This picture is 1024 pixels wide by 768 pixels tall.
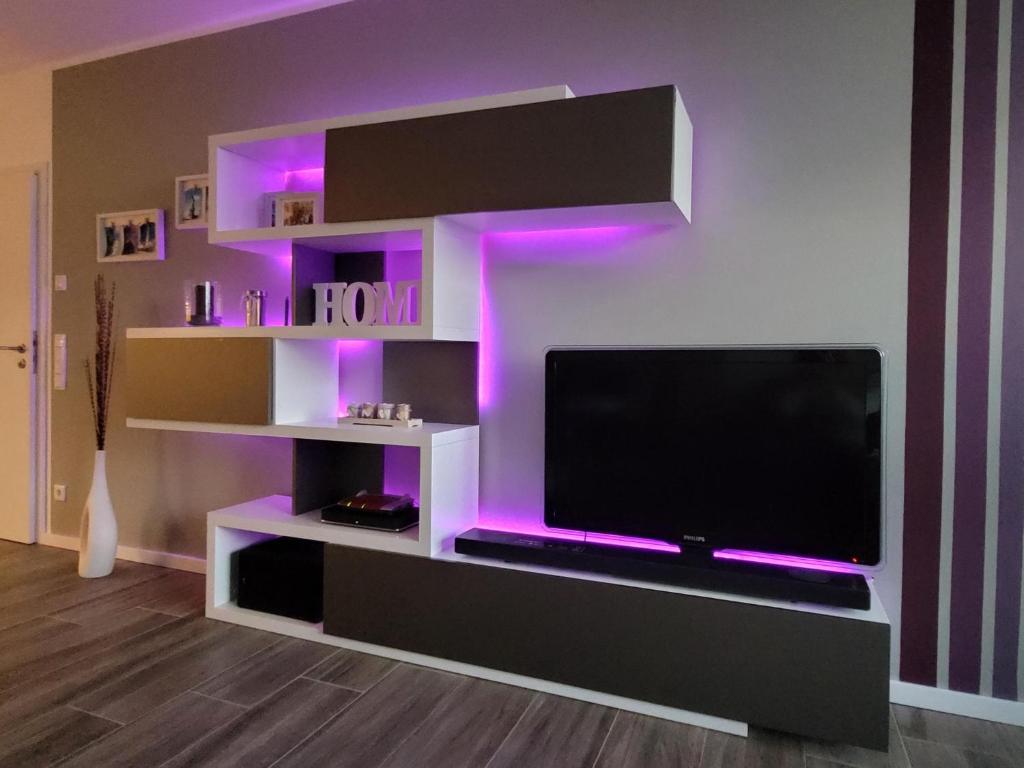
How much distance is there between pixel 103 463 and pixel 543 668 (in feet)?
7.68

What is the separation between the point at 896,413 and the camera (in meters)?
2.12

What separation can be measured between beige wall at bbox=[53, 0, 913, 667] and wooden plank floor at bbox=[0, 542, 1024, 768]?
58 centimetres

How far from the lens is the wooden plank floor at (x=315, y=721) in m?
1.78

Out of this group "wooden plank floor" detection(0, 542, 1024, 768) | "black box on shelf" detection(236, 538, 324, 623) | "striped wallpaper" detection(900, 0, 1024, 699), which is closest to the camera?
"wooden plank floor" detection(0, 542, 1024, 768)

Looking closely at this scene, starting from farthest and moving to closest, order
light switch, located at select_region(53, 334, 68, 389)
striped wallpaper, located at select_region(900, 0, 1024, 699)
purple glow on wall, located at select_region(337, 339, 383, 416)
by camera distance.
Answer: light switch, located at select_region(53, 334, 68, 389) < purple glow on wall, located at select_region(337, 339, 383, 416) < striped wallpaper, located at select_region(900, 0, 1024, 699)

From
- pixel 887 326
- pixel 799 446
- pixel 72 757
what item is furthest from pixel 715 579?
pixel 72 757

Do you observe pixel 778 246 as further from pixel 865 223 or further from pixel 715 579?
pixel 715 579

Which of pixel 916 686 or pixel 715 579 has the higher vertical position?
pixel 715 579

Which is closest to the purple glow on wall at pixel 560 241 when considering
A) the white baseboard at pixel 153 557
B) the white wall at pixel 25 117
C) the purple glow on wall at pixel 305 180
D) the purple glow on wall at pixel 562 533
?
the purple glow on wall at pixel 305 180

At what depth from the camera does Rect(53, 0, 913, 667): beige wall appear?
214cm

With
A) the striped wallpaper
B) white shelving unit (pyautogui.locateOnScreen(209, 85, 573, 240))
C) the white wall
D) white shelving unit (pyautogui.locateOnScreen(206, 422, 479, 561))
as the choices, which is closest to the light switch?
the white wall

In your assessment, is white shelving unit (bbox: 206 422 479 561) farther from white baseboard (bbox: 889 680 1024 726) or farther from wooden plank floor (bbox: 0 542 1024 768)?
white baseboard (bbox: 889 680 1024 726)

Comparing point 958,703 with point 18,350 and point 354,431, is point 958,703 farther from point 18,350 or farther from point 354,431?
point 18,350

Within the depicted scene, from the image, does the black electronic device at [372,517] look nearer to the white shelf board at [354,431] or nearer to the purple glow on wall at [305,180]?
the white shelf board at [354,431]
